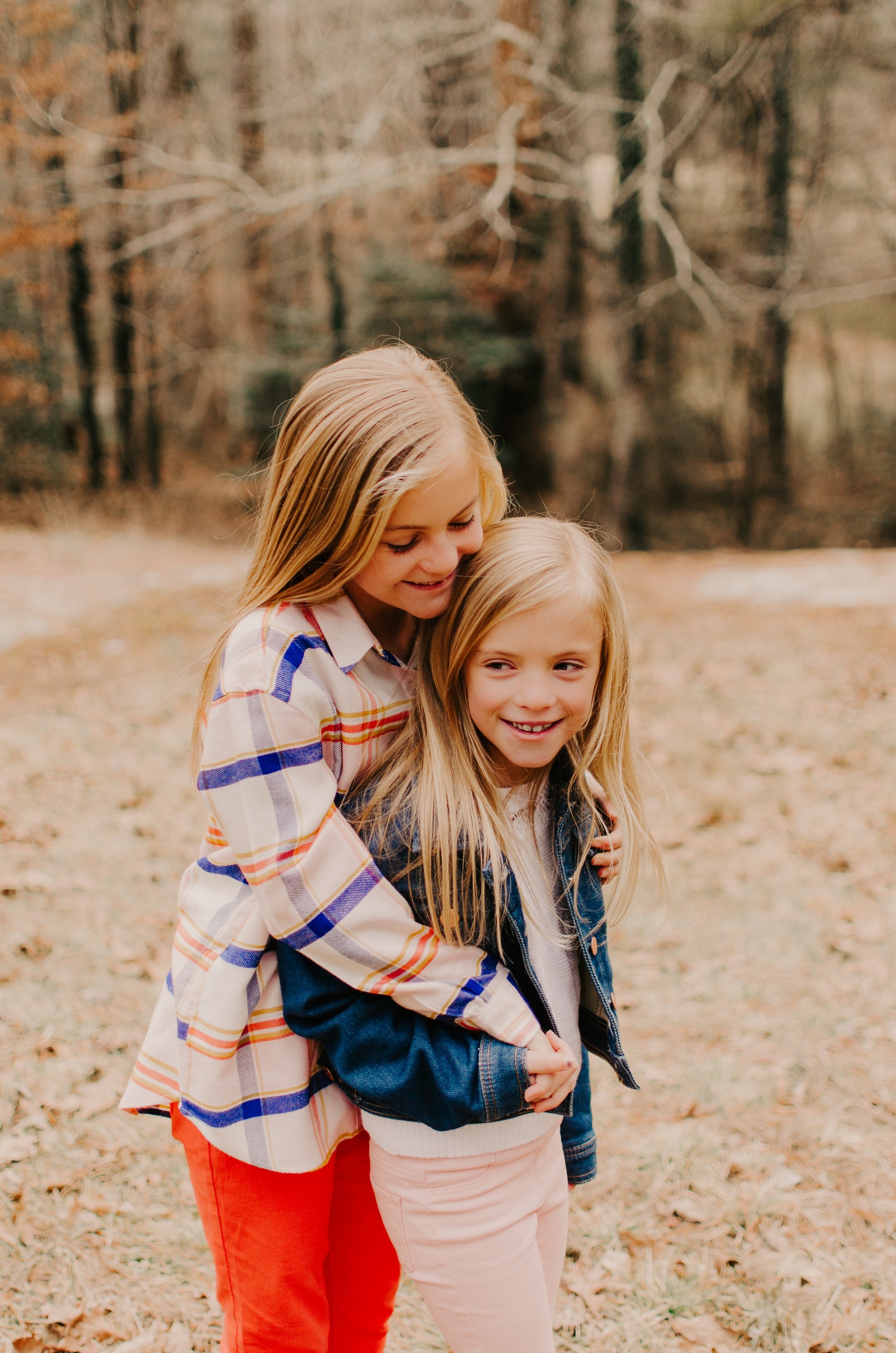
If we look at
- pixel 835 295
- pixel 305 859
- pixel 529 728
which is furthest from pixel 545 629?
pixel 835 295

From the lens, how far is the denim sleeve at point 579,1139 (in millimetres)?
1739

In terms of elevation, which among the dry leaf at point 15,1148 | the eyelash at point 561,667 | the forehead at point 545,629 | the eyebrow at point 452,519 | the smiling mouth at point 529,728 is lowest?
the dry leaf at point 15,1148

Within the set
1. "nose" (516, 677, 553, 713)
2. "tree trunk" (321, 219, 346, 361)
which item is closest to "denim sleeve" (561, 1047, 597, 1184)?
"nose" (516, 677, 553, 713)

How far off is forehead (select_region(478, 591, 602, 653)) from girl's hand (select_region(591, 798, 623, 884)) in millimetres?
347

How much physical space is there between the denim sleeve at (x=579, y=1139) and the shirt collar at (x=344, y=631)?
0.80m

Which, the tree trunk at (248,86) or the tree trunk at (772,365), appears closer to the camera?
the tree trunk at (248,86)

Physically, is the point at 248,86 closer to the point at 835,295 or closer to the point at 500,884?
the point at 835,295

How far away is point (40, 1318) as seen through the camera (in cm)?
233

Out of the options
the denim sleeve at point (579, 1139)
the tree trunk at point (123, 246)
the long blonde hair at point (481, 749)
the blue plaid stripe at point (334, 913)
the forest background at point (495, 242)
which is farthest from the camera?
the tree trunk at point (123, 246)

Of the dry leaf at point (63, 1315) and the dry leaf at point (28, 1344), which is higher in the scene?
the dry leaf at point (28, 1344)

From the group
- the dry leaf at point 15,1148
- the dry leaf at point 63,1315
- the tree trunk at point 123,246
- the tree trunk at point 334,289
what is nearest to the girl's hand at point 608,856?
the dry leaf at point 63,1315

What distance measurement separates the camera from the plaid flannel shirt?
4.61 ft

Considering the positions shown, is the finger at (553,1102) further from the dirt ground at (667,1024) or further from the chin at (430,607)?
the dirt ground at (667,1024)

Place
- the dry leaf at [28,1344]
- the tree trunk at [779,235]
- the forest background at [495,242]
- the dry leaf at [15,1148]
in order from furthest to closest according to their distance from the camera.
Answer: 1. the tree trunk at [779,235]
2. the forest background at [495,242]
3. the dry leaf at [15,1148]
4. the dry leaf at [28,1344]
